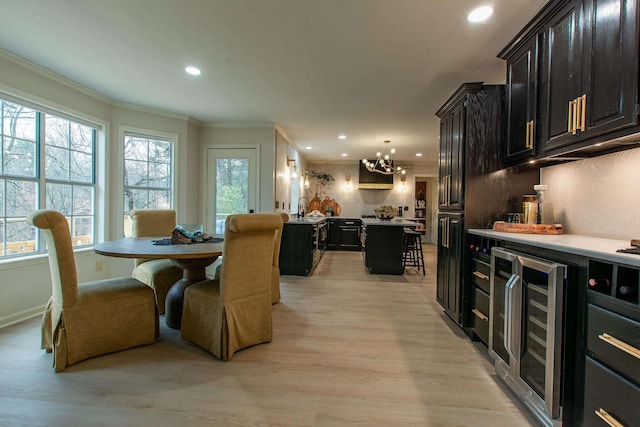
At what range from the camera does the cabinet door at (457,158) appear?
248 centimetres

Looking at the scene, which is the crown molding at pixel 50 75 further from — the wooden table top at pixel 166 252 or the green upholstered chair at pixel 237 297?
the green upholstered chair at pixel 237 297

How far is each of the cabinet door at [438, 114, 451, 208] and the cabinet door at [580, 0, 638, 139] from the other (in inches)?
47.4

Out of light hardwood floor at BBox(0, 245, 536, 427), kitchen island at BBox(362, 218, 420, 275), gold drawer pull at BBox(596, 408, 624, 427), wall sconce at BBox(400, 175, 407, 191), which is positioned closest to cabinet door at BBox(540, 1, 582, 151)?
gold drawer pull at BBox(596, 408, 624, 427)

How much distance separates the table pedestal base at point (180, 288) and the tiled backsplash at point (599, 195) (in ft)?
9.51

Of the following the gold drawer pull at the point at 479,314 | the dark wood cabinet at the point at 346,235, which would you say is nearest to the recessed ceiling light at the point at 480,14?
the gold drawer pull at the point at 479,314

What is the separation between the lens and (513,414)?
1543 millimetres

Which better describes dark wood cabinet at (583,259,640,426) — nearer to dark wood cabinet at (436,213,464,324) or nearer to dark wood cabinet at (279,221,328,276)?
dark wood cabinet at (436,213,464,324)

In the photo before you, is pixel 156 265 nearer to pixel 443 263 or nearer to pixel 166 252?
pixel 166 252

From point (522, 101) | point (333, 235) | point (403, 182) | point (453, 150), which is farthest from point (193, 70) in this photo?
point (403, 182)

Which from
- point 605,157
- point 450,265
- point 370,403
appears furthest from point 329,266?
point 605,157

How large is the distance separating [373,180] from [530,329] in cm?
675

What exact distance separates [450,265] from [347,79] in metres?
2.19

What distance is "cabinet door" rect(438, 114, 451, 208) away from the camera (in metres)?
2.81

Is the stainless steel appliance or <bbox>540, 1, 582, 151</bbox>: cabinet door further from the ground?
<bbox>540, 1, 582, 151</bbox>: cabinet door
